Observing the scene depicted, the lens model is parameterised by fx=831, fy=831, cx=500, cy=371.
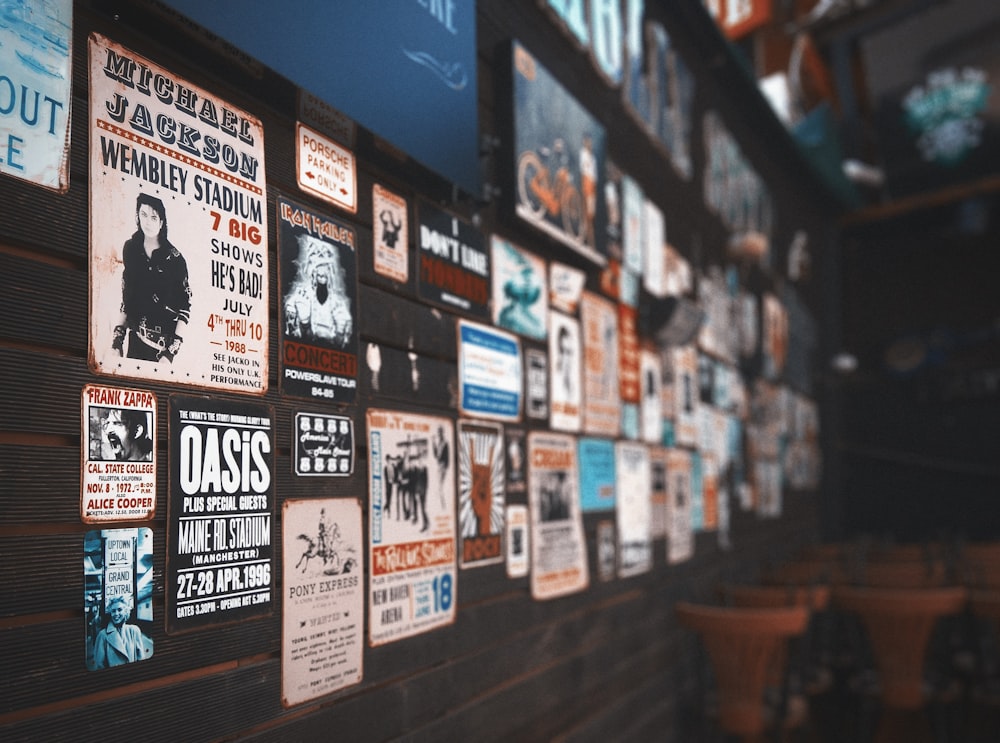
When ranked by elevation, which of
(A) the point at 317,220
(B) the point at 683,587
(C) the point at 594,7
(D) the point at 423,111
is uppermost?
(C) the point at 594,7

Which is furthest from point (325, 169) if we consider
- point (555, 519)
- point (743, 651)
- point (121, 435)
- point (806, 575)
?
point (806, 575)

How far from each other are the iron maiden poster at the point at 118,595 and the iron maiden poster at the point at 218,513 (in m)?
0.05

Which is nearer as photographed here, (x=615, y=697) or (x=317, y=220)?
(x=317, y=220)

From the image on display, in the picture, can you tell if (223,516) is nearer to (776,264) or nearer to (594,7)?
(594,7)

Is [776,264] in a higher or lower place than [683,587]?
higher

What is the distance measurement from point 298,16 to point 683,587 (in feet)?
10.6

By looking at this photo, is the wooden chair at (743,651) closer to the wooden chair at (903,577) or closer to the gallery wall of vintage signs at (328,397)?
the gallery wall of vintage signs at (328,397)

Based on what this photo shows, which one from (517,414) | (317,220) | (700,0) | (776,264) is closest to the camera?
(317,220)

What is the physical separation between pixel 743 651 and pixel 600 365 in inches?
47.2

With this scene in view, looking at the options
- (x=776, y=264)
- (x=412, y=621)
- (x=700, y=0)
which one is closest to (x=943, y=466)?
(x=776, y=264)

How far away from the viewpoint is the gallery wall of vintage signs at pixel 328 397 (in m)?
1.36

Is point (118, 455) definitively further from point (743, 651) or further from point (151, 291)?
point (743, 651)

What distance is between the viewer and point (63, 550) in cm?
134

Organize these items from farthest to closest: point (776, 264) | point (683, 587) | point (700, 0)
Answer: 1. point (776, 264)
2. point (700, 0)
3. point (683, 587)
